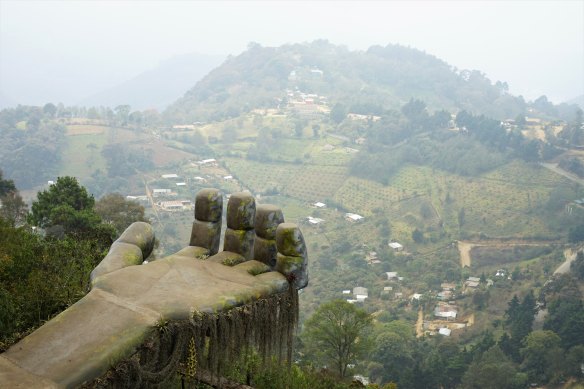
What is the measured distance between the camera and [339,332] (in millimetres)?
22328

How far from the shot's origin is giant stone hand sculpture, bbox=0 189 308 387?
16.6 feet

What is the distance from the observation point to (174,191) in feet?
268

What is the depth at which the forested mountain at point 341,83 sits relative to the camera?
5536 inches

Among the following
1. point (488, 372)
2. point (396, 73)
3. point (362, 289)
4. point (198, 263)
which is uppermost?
point (396, 73)

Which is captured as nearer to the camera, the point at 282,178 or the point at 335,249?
the point at 335,249

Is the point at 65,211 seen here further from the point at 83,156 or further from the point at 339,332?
the point at 83,156

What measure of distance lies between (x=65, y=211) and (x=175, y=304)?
15.5 m

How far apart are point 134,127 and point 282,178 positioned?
118 feet

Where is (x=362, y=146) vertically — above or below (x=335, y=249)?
above

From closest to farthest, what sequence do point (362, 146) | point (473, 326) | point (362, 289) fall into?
1. point (473, 326)
2. point (362, 289)
3. point (362, 146)

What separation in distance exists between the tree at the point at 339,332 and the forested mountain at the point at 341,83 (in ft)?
341

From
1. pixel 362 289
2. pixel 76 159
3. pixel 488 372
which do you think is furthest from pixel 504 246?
pixel 76 159

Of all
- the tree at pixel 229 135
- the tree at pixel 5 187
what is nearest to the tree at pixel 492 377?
the tree at pixel 5 187

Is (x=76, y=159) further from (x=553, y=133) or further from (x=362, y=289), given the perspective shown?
(x=553, y=133)
